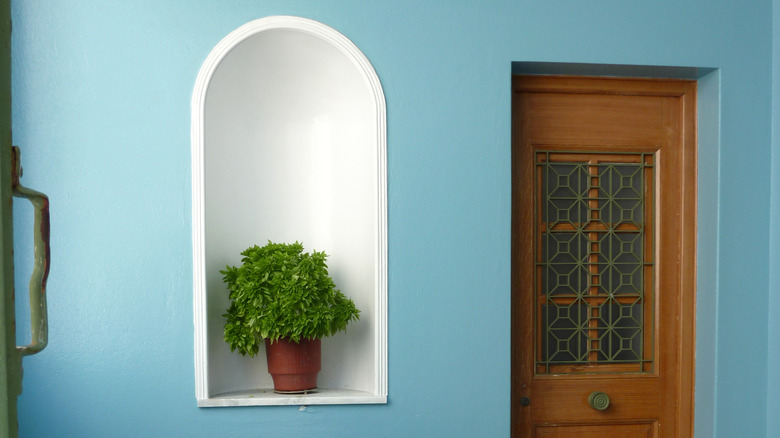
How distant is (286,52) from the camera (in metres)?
3.02

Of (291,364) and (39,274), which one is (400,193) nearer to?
(291,364)

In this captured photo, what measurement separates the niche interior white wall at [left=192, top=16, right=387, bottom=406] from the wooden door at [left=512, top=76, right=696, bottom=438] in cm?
61

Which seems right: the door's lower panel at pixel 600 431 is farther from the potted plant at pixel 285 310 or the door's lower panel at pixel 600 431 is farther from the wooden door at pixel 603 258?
the potted plant at pixel 285 310

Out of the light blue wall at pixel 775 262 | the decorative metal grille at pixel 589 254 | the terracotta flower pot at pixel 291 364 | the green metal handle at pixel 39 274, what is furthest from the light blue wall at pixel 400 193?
the green metal handle at pixel 39 274

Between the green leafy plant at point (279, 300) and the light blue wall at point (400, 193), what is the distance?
0.20m

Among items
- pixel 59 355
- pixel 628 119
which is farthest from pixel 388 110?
pixel 59 355

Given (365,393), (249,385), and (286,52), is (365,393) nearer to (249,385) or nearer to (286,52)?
(249,385)

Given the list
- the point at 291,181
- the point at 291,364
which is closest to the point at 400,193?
the point at 291,181

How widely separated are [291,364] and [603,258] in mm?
1332

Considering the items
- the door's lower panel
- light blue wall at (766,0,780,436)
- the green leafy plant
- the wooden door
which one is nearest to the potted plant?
the green leafy plant

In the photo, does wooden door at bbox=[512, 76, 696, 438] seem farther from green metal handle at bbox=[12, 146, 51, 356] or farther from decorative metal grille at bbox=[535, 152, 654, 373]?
green metal handle at bbox=[12, 146, 51, 356]

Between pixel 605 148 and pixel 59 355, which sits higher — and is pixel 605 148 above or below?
above

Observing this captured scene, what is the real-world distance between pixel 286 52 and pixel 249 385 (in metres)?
1.35

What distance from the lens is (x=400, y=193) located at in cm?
281
